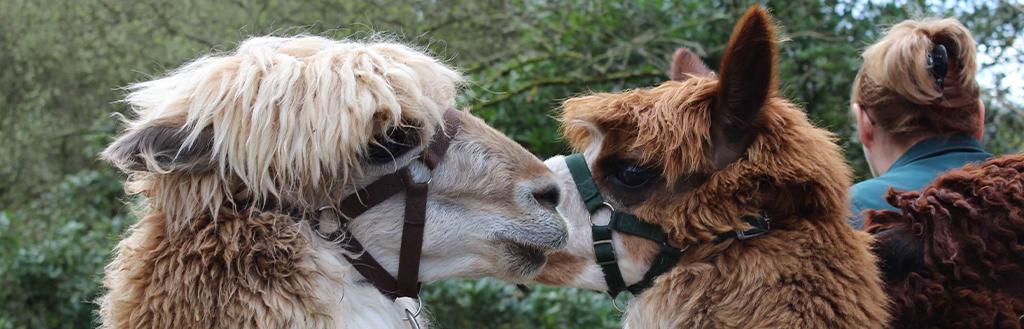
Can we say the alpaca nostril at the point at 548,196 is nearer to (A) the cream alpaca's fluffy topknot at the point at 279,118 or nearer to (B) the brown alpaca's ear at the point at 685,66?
(A) the cream alpaca's fluffy topknot at the point at 279,118

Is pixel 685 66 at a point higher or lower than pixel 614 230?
higher

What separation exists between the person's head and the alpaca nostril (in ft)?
3.39

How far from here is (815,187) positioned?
7.45ft

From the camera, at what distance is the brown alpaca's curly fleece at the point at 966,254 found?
2.11 metres

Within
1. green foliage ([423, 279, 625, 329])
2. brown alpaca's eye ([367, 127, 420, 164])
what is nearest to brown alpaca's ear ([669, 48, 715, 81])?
brown alpaca's eye ([367, 127, 420, 164])

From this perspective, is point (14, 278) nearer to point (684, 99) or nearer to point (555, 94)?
point (555, 94)

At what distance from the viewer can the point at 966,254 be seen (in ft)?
7.02

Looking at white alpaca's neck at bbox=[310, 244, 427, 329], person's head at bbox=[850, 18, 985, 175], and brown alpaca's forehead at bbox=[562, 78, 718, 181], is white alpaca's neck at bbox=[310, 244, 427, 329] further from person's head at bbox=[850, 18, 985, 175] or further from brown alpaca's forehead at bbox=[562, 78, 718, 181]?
person's head at bbox=[850, 18, 985, 175]

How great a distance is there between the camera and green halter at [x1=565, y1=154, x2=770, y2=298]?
2.38m

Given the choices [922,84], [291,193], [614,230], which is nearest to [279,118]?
[291,193]

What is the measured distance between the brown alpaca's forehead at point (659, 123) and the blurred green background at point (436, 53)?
2.33m

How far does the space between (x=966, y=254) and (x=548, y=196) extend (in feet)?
3.05

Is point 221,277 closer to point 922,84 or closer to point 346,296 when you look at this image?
point 346,296

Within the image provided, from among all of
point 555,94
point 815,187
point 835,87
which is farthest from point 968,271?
point 555,94
